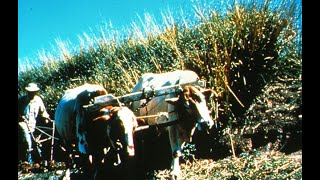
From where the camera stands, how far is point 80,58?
1287 centimetres

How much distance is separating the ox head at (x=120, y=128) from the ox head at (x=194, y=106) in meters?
0.71

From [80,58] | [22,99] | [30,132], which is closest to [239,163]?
[30,132]

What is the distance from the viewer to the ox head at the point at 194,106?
490 centimetres

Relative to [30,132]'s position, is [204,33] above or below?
above

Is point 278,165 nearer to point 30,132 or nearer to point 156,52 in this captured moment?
point 156,52

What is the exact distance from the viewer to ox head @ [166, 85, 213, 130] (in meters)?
4.90

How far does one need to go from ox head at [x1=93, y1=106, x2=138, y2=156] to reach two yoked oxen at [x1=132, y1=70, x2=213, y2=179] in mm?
637

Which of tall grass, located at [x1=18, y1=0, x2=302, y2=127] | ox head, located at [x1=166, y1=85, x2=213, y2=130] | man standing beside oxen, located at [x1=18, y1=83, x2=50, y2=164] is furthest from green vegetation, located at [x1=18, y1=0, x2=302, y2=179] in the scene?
man standing beside oxen, located at [x1=18, y1=83, x2=50, y2=164]

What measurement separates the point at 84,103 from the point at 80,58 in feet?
24.1

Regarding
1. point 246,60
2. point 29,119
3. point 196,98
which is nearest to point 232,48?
point 246,60

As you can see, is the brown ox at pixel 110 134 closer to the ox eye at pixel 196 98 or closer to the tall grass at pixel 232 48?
the ox eye at pixel 196 98

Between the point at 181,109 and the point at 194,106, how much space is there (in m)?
0.27

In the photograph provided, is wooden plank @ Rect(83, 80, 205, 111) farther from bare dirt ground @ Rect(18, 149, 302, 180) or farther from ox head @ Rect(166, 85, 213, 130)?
bare dirt ground @ Rect(18, 149, 302, 180)

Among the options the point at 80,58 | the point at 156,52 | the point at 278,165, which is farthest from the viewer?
the point at 80,58
